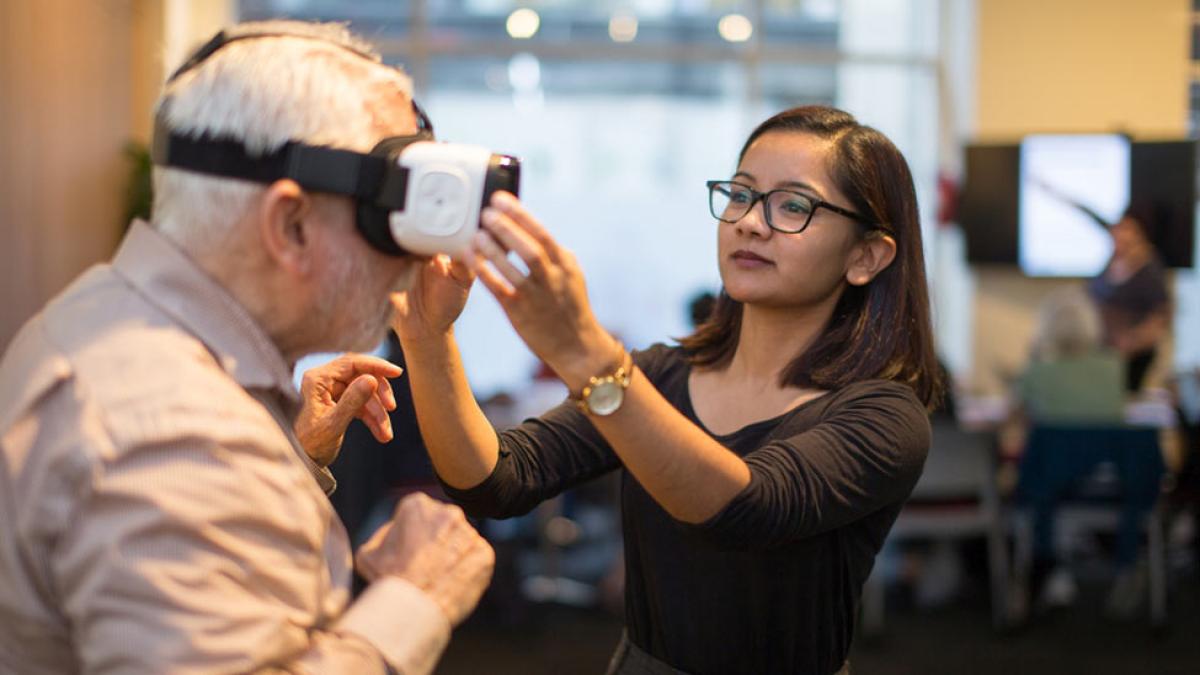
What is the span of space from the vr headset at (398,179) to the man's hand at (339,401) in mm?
405

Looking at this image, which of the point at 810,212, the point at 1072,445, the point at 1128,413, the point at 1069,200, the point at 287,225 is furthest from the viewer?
the point at 1069,200

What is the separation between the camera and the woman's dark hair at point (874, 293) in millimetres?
1557

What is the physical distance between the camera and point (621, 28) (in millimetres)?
7828

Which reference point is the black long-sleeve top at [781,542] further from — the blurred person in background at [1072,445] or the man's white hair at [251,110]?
the blurred person in background at [1072,445]

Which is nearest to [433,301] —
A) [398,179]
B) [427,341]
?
[427,341]

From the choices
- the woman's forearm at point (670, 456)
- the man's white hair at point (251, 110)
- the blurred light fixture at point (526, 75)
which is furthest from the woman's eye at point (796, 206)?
the blurred light fixture at point (526, 75)

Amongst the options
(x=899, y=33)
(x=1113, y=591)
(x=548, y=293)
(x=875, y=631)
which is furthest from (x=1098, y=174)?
(x=548, y=293)

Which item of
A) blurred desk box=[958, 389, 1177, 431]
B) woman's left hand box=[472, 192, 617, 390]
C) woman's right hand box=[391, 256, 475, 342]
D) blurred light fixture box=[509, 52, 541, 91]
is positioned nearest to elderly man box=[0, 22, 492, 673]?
woman's left hand box=[472, 192, 617, 390]

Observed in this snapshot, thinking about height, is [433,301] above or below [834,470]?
above

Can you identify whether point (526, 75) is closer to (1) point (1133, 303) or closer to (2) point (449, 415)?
(1) point (1133, 303)

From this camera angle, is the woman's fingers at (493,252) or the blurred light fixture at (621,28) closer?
the woman's fingers at (493,252)

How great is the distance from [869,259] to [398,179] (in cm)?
77

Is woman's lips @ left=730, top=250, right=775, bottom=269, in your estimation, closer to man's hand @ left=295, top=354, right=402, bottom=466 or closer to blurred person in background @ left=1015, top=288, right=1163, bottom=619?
man's hand @ left=295, top=354, right=402, bottom=466

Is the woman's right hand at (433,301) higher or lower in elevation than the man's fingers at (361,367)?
higher
